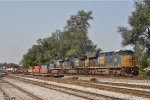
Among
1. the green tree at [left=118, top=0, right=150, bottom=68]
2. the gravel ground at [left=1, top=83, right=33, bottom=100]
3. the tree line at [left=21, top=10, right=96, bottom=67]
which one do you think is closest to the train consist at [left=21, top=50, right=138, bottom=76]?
the green tree at [left=118, top=0, right=150, bottom=68]

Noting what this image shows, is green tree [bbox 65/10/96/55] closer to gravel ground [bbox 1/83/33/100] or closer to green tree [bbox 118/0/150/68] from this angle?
green tree [bbox 118/0/150/68]

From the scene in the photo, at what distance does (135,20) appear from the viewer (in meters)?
55.7

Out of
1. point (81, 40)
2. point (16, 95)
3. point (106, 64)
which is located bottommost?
point (16, 95)

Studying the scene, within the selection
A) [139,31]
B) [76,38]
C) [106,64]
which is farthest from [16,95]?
[76,38]

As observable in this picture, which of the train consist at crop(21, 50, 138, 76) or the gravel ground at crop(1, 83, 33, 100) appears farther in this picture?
the train consist at crop(21, 50, 138, 76)

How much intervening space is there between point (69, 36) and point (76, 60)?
40.3m

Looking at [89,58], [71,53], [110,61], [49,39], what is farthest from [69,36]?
[110,61]

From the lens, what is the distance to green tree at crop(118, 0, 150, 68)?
180ft

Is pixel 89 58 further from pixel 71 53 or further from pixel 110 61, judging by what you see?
pixel 71 53

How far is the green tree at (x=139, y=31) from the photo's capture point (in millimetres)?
54719

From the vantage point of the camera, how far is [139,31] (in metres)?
54.7

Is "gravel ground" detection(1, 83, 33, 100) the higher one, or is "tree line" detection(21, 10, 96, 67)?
"tree line" detection(21, 10, 96, 67)

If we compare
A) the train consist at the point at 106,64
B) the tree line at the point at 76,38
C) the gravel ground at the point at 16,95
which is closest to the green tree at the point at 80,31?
the tree line at the point at 76,38

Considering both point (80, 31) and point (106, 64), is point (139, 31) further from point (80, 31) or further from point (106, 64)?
point (80, 31)
